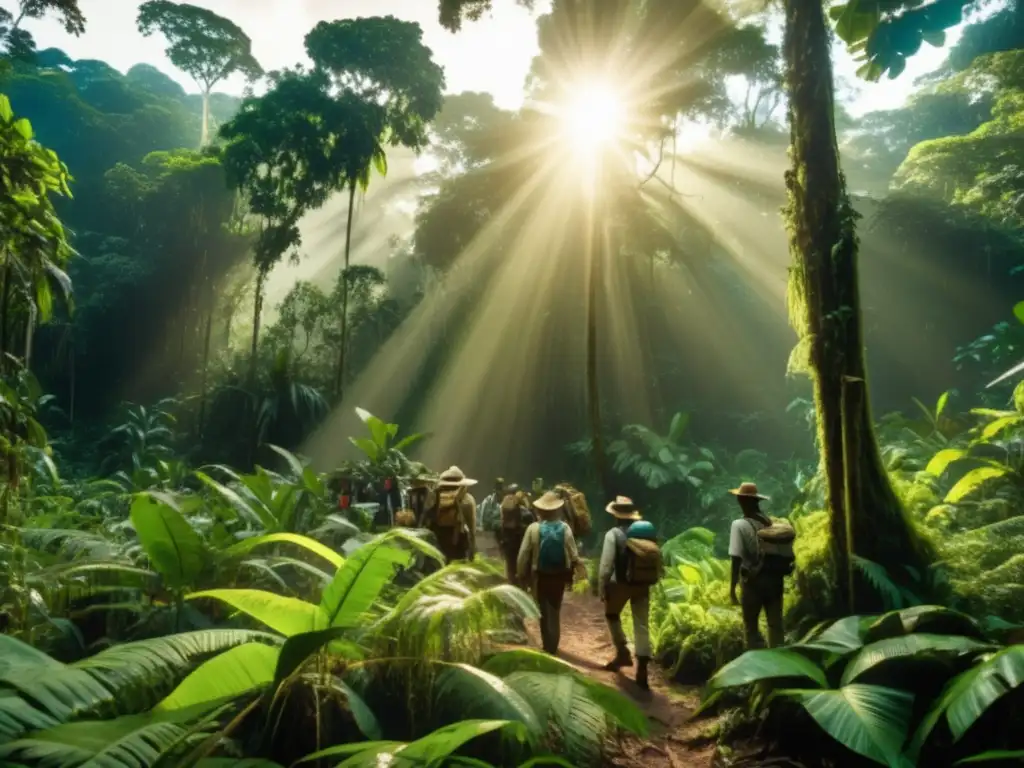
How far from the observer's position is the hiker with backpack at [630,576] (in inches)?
223

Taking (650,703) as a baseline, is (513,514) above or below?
above

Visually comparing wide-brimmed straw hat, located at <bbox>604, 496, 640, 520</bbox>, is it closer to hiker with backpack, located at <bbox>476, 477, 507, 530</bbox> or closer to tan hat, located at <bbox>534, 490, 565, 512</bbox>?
tan hat, located at <bbox>534, 490, 565, 512</bbox>

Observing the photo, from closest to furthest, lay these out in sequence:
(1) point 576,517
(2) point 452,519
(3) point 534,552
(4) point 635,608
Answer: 1. (4) point 635,608
2. (3) point 534,552
3. (2) point 452,519
4. (1) point 576,517

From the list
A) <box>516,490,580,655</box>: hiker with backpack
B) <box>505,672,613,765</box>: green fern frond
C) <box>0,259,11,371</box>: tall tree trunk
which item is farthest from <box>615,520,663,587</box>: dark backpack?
<box>0,259,11,371</box>: tall tree trunk

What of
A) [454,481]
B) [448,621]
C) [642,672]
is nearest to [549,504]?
[454,481]

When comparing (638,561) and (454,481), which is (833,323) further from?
(454,481)

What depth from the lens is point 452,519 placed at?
7391 mm

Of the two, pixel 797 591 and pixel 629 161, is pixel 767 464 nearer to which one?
pixel 629 161

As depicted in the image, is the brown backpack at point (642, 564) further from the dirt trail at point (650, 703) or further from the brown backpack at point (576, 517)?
the brown backpack at point (576, 517)

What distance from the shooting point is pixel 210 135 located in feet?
134

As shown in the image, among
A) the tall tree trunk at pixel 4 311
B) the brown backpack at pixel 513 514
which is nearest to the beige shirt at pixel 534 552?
the brown backpack at pixel 513 514

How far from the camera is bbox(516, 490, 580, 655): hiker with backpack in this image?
607 centimetres

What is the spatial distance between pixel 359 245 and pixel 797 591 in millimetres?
52655

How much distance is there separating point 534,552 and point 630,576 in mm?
989
